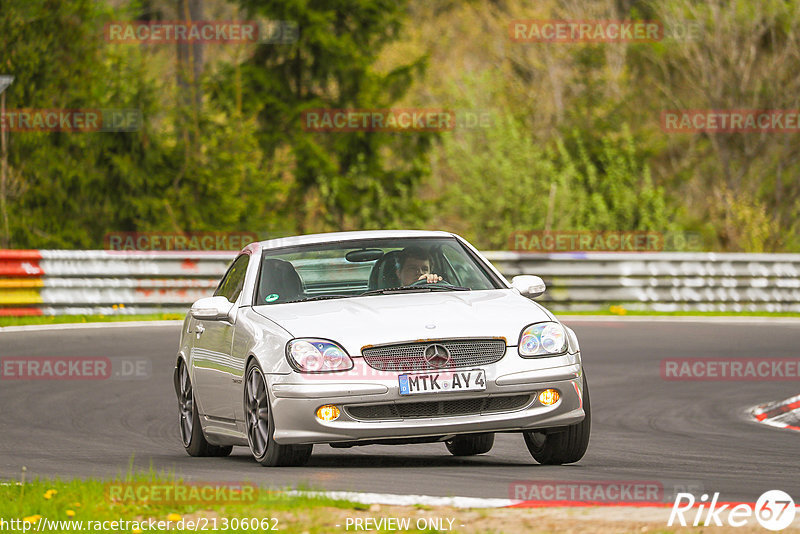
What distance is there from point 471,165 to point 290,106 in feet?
26.0

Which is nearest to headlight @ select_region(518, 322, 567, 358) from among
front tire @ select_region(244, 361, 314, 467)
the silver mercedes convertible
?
the silver mercedes convertible

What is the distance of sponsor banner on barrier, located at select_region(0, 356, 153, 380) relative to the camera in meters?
16.9

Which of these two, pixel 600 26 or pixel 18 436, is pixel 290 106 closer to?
pixel 600 26

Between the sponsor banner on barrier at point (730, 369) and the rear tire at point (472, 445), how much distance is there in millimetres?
6352

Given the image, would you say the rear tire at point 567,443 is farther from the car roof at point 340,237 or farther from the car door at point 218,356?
the car door at point 218,356

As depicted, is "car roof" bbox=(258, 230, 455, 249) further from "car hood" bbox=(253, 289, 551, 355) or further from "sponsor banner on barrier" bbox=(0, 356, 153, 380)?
"sponsor banner on barrier" bbox=(0, 356, 153, 380)

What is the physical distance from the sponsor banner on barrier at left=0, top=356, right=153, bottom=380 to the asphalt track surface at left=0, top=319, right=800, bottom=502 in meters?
0.24

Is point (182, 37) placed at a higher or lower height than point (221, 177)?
higher

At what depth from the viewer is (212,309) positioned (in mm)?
10148

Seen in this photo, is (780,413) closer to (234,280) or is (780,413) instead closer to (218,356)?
(234,280)

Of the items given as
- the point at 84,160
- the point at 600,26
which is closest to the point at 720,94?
the point at 600,26

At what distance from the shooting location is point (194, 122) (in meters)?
31.3

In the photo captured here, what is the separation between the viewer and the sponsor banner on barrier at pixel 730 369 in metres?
16.8

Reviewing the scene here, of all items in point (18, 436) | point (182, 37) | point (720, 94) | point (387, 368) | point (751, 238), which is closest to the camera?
point (387, 368)
